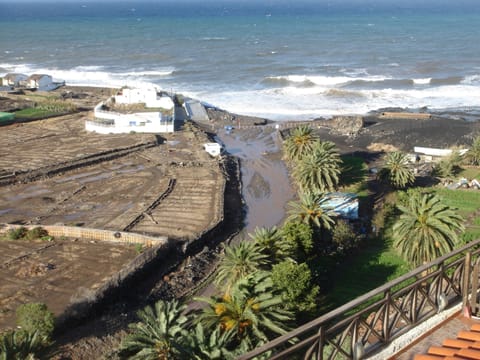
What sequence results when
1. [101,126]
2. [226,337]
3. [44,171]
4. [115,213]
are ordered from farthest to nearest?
[101,126], [44,171], [115,213], [226,337]

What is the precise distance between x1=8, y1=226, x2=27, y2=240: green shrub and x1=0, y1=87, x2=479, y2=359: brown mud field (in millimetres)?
533

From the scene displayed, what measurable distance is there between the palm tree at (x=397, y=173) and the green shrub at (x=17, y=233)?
86.0ft

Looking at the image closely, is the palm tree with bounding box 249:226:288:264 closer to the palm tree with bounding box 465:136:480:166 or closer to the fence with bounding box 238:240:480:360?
the fence with bounding box 238:240:480:360

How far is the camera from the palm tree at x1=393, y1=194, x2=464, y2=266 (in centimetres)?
2644

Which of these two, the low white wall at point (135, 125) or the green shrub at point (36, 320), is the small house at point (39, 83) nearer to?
the low white wall at point (135, 125)

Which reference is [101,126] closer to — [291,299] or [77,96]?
[77,96]

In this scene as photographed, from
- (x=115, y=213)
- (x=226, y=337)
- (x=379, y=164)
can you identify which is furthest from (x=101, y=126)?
(x=226, y=337)

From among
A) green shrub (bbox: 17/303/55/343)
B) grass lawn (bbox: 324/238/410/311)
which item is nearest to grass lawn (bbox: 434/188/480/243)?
grass lawn (bbox: 324/238/410/311)

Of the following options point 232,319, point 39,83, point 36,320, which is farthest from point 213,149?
point 39,83

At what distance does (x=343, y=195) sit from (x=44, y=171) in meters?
24.6

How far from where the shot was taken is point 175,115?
66.2 meters

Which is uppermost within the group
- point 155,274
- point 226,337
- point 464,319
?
point 464,319

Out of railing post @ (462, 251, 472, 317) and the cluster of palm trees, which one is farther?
the cluster of palm trees

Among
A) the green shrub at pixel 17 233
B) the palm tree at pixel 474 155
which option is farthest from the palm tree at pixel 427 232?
the palm tree at pixel 474 155
